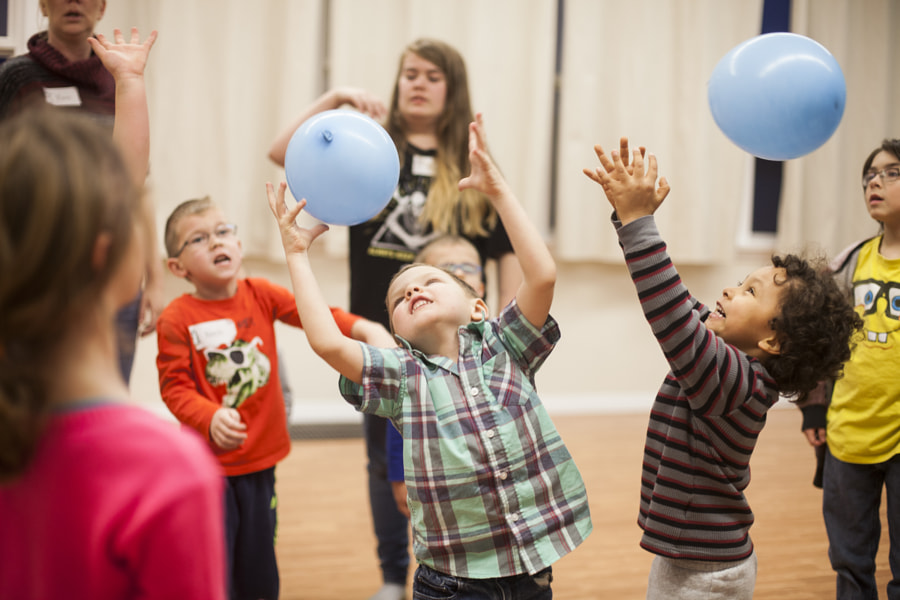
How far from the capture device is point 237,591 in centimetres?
153

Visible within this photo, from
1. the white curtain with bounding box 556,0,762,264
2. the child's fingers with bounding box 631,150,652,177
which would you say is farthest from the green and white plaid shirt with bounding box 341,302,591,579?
the white curtain with bounding box 556,0,762,264

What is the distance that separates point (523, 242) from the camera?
119 cm

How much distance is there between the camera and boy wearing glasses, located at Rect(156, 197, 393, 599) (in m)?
1.48

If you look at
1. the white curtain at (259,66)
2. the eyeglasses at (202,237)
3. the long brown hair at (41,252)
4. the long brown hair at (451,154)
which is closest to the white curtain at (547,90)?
the white curtain at (259,66)

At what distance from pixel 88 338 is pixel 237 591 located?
1.09 metres

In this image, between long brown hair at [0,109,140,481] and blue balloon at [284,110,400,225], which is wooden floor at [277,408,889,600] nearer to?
blue balloon at [284,110,400,225]

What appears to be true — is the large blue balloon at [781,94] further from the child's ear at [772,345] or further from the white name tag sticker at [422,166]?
the white name tag sticker at [422,166]

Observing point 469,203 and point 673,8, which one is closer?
point 469,203

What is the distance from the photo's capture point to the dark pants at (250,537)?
151 centimetres

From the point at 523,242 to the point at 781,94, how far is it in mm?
515

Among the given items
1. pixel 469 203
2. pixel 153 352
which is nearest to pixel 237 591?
pixel 469 203

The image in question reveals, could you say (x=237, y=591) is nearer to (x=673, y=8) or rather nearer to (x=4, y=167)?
(x=4, y=167)

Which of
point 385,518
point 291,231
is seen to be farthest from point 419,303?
point 385,518

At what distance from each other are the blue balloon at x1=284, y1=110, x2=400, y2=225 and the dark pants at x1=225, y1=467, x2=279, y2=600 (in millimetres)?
628
